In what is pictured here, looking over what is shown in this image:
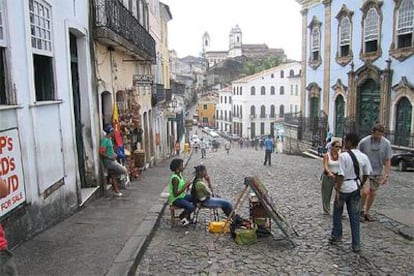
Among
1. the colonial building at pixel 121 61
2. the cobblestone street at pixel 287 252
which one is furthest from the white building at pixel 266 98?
Result: the cobblestone street at pixel 287 252

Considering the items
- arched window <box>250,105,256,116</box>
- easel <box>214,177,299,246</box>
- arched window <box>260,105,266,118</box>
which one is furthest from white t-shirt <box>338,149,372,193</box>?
arched window <box>260,105,266,118</box>

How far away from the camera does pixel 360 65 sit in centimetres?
2289

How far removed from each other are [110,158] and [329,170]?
15.6 ft

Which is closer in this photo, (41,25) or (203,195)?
(41,25)

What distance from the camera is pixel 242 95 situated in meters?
64.3

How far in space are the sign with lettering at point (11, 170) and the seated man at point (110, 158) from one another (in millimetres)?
3710

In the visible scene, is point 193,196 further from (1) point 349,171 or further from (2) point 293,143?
(2) point 293,143

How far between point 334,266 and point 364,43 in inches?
769

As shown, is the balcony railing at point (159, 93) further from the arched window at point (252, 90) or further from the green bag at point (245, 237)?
the arched window at point (252, 90)

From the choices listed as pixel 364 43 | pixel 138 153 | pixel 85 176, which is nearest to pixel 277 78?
pixel 364 43

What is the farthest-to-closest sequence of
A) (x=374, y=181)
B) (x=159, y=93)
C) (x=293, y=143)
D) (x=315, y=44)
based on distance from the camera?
1. (x=293, y=143)
2. (x=315, y=44)
3. (x=159, y=93)
4. (x=374, y=181)

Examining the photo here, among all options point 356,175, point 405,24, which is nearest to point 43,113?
point 356,175

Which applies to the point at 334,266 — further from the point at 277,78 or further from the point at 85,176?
the point at 277,78

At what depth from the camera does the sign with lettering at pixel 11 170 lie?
500 centimetres
